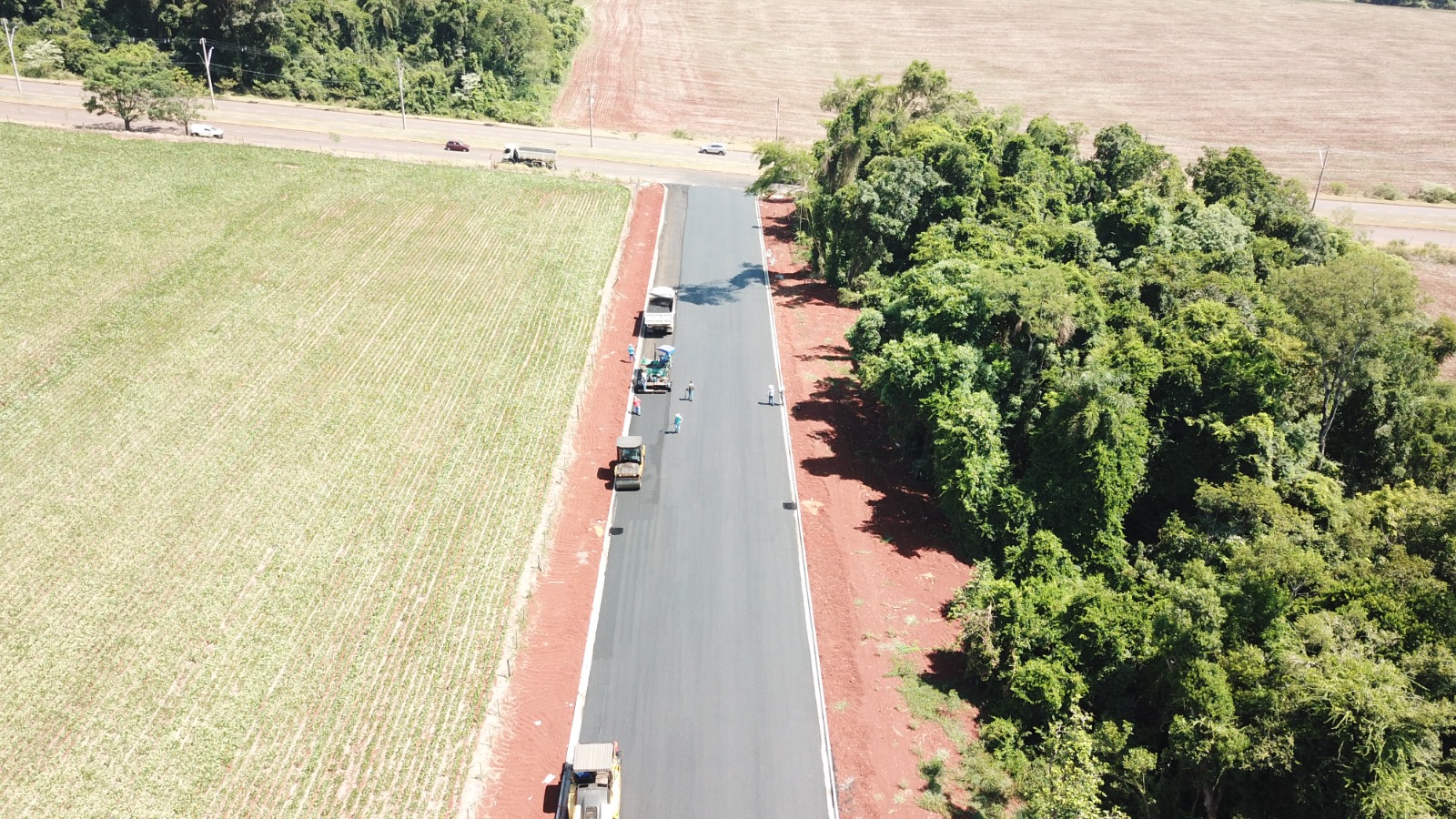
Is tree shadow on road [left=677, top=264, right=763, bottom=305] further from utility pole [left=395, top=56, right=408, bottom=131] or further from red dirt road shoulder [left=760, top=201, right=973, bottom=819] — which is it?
utility pole [left=395, top=56, right=408, bottom=131]

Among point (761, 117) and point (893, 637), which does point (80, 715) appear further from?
point (761, 117)

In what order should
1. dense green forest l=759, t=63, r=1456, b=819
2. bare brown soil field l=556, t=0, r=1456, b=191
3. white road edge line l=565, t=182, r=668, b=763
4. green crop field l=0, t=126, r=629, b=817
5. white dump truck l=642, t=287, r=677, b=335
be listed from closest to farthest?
dense green forest l=759, t=63, r=1456, b=819 < green crop field l=0, t=126, r=629, b=817 < white road edge line l=565, t=182, r=668, b=763 < white dump truck l=642, t=287, r=677, b=335 < bare brown soil field l=556, t=0, r=1456, b=191

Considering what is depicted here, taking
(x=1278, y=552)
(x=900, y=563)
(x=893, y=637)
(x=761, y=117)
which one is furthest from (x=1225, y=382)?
(x=761, y=117)

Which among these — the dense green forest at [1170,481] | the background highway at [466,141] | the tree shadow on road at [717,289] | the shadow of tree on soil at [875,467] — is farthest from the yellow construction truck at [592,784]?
the background highway at [466,141]

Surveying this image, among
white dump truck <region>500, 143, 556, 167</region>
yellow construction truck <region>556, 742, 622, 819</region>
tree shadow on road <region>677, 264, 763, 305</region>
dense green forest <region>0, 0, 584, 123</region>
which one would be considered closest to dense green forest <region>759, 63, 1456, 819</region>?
tree shadow on road <region>677, 264, 763, 305</region>

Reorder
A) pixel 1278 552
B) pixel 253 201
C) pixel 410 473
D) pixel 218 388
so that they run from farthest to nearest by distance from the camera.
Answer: pixel 253 201 < pixel 218 388 < pixel 410 473 < pixel 1278 552

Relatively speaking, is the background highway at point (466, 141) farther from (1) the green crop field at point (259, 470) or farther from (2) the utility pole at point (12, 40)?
(1) the green crop field at point (259, 470)
